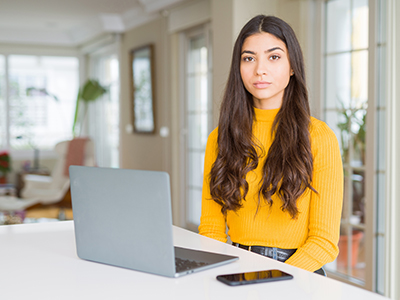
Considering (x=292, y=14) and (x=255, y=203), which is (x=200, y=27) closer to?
(x=292, y=14)

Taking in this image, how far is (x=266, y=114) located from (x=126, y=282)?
2.50ft

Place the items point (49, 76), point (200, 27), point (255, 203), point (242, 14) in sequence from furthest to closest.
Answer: point (49, 76), point (200, 27), point (242, 14), point (255, 203)

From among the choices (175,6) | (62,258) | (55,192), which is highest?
(175,6)

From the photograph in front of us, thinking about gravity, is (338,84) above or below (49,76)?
below

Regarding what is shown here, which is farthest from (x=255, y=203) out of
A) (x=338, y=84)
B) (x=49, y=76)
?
(x=49, y=76)

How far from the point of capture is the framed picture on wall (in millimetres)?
5625

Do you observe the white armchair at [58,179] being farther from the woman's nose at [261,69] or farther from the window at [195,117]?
the woman's nose at [261,69]

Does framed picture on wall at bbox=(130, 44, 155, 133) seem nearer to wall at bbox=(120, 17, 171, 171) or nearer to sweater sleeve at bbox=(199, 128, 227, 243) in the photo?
wall at bbox=(120, 17, 171, 171)

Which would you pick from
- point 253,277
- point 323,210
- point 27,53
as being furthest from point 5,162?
point 253,277

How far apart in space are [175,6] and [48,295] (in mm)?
4418

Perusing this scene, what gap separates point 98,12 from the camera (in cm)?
628

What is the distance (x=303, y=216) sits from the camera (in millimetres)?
1356

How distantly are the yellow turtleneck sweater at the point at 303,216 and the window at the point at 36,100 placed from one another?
6676mm

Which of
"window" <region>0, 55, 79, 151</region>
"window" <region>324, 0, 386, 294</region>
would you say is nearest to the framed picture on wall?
"window" <region>0, 55, 79, 151</region>
